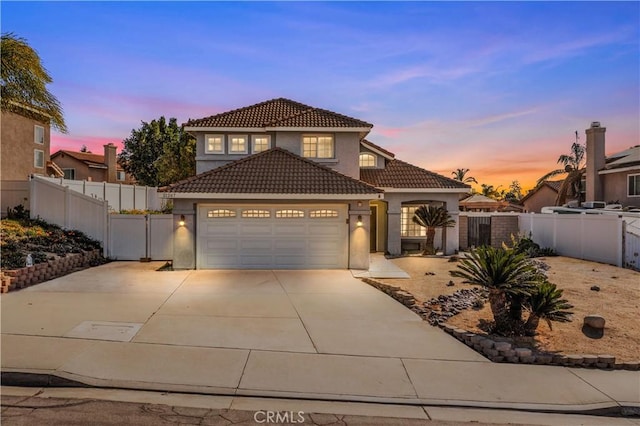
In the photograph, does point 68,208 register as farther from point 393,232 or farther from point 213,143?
point 393,232

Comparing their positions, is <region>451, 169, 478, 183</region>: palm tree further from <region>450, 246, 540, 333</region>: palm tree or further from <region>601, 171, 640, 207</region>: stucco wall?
<region>450, 246, 540, 333</region>: palm tree

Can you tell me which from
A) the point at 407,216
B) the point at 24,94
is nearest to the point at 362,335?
the point at 407,216

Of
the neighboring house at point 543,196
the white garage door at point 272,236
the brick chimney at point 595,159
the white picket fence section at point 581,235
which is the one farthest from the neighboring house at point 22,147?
the neighboring house at point 543,196

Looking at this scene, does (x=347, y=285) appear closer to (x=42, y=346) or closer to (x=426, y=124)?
(x=42, y=346)

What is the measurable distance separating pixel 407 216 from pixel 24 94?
17156 mm

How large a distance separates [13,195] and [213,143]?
916 cm

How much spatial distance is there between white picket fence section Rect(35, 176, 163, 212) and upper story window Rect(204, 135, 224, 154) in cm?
654

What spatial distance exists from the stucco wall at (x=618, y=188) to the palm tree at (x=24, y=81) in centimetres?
3036

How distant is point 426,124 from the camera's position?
83.1 feet

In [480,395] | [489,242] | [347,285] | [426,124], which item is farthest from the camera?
[426,124]

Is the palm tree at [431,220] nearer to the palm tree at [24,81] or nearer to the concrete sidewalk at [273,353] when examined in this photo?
the concrete sidewalk at [273,353]

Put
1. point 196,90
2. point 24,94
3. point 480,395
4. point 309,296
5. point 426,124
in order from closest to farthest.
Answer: point 480,395 < point 309,296 < point 24,94 < point 196,90 < point 426,124

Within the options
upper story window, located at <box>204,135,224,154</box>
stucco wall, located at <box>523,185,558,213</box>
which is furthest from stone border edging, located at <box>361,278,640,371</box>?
stucco wall, located at <box>523,185,558,213</box>
